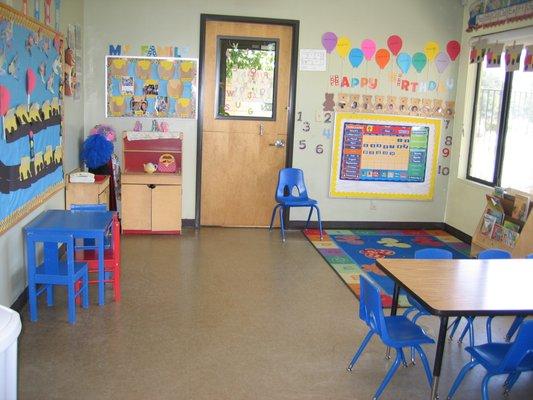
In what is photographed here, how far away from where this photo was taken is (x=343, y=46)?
630 cm

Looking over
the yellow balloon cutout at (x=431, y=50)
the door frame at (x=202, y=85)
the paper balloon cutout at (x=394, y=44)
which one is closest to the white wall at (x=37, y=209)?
the door frame at (x=202, y=85)

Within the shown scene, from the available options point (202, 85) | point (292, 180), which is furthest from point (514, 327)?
point (202, 85)

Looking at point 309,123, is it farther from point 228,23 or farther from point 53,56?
point 53,56

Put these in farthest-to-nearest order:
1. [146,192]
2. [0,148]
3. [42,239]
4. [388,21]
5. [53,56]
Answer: [388,21]
[146,192]
[53,56]
[42,239]
[0,148]

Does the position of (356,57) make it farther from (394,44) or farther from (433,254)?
(433,254)

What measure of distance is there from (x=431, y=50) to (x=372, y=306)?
4.43 meters

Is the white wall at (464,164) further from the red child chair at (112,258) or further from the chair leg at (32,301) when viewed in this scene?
the chair leg at (32,301)

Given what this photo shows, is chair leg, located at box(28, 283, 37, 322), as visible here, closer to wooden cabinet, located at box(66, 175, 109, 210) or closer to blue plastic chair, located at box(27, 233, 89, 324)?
blue plastic chair, located at box(27, 233, 89, 324)

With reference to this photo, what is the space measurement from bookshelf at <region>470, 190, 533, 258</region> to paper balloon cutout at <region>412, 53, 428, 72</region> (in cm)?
182

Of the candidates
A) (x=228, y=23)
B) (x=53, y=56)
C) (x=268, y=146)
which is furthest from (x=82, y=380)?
(x=228, y=23)

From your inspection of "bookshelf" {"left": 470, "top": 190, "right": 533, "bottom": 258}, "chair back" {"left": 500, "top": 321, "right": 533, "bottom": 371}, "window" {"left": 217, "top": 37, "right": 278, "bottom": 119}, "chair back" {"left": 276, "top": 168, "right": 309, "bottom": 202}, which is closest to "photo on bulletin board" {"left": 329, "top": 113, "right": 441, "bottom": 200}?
"chair back" {"left": 276, "top": 168, "right": 309, "bottom": 202}

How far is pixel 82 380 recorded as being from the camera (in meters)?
3.06

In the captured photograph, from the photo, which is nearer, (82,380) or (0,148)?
(82,380)

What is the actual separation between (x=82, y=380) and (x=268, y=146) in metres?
3.90
